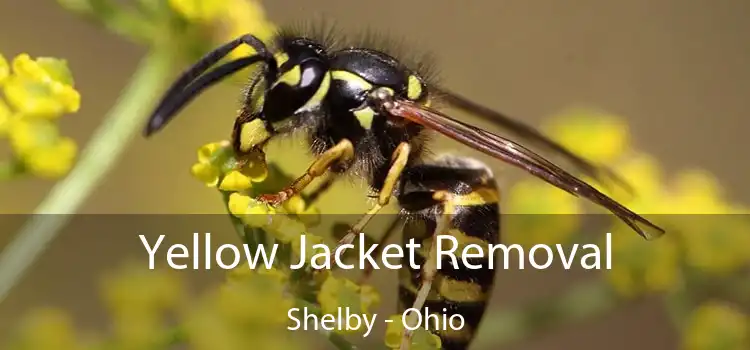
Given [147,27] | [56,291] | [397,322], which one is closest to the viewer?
[397,322]

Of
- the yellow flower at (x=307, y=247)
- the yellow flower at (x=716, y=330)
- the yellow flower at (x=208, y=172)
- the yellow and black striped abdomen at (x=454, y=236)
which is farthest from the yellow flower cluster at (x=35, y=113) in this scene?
the yellow flower at (x=716, y=330)

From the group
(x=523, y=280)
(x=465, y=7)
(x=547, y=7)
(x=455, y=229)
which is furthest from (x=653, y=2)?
(x=455, y=229)

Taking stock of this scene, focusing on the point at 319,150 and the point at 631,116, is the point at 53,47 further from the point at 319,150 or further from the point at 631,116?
the point at 319,150

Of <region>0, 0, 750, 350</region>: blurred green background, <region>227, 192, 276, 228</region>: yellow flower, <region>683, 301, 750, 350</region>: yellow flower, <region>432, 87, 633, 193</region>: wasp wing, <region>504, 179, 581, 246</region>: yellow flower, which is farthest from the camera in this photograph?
<region>0, 0, 750, 350</region>: blurred green background

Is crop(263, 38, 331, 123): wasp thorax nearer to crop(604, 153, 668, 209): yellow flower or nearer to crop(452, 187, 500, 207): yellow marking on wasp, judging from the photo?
crop(452, 187, 500, 207): yellow marking on wasp

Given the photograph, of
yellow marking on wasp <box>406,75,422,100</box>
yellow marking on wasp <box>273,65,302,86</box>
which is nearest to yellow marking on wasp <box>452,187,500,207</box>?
yellow marking on wasp <box>406,75,422,100</box>

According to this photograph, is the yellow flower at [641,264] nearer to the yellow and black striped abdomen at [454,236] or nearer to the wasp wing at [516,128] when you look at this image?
the wasp wing at [516,128]
